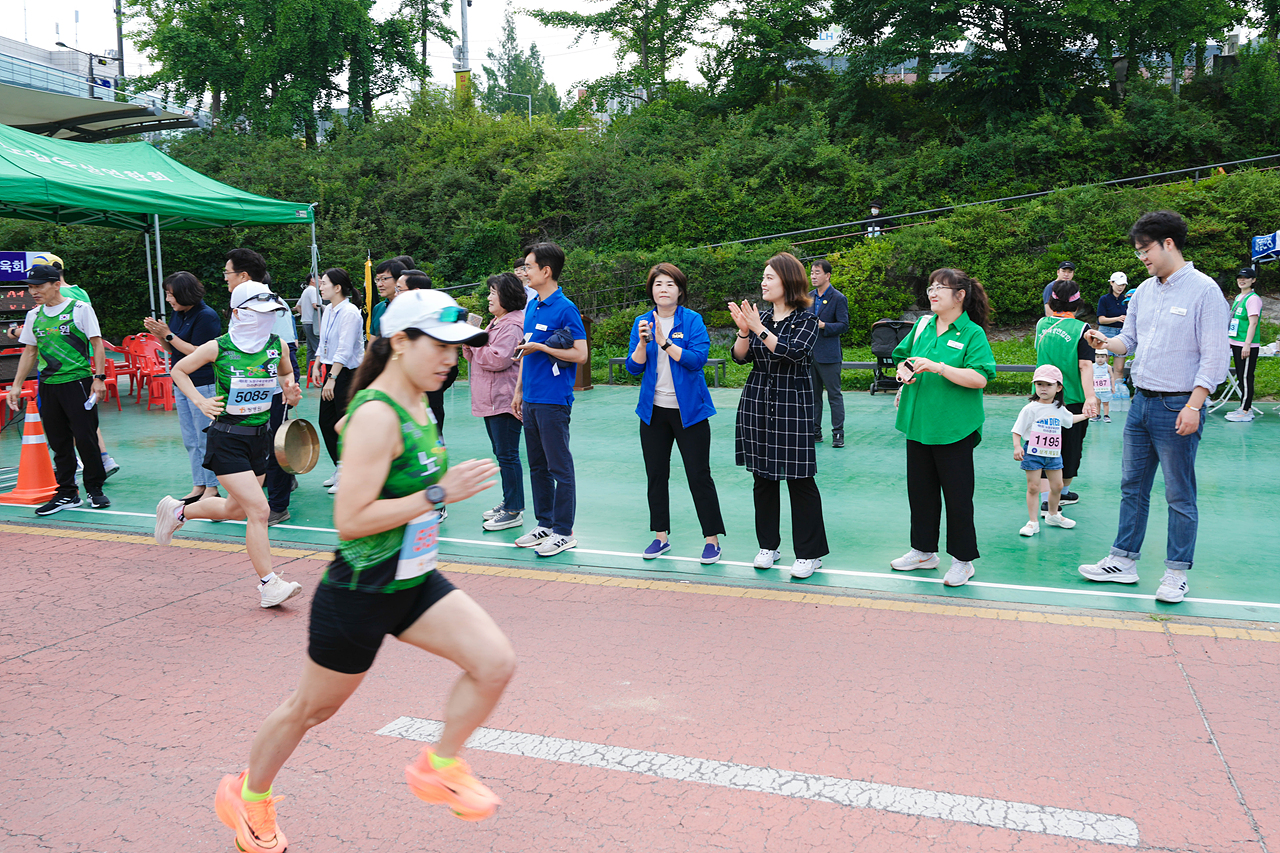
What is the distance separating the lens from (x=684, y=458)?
231 inches

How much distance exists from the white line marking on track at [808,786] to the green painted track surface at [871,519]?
2.18 m

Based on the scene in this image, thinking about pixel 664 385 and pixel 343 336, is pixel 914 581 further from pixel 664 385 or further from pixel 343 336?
pixel 343 336

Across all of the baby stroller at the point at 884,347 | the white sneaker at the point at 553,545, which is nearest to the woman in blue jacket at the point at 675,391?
the white sneaker at the point at 553,545

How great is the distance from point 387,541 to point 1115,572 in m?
4.47

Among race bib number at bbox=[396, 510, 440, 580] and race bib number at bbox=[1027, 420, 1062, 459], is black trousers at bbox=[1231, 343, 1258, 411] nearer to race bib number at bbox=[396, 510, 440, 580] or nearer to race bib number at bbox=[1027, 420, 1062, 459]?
race bib number at bbox=[1027, 420, 1062, 459]

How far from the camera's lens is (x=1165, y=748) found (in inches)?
139

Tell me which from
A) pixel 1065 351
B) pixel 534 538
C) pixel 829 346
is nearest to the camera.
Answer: pixel 534 538

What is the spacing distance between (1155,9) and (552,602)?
77.3 feet

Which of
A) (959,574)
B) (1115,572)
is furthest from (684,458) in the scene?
(1115,572)

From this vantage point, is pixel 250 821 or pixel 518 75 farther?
pixel 518 75

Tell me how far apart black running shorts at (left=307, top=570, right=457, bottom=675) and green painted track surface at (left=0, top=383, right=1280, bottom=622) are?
3.21 metres

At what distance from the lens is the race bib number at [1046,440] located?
20.7 ft

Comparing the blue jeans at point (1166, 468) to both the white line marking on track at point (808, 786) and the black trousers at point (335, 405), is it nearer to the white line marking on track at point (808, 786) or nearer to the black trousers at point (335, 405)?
the white line marking on track at point (808, 786)

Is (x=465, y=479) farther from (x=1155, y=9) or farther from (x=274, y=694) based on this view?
(x=1155, y=9)
